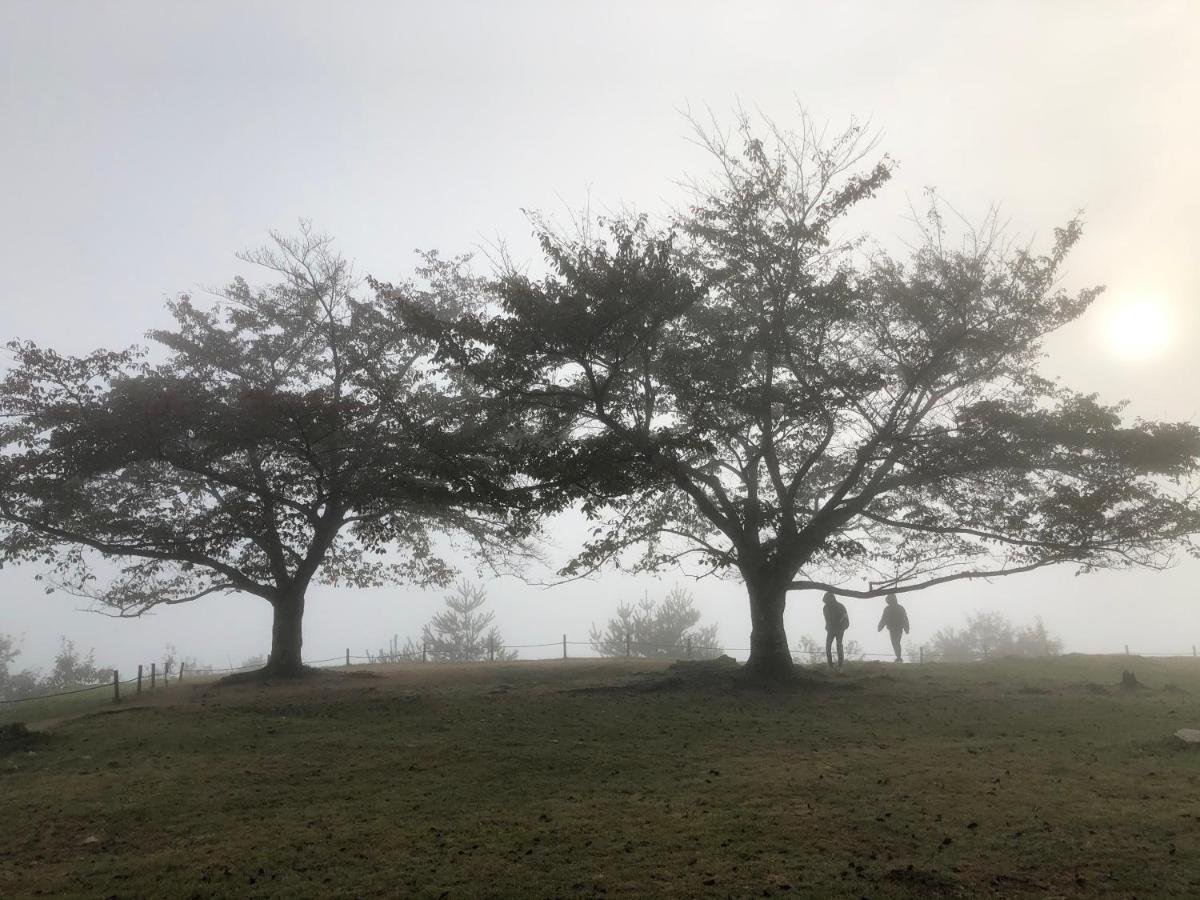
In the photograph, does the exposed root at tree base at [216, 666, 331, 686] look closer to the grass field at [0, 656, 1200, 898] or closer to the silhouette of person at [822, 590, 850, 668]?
the grass field at [0, 656, 1200, 898]

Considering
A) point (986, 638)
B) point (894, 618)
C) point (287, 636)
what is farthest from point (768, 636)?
point (986, 638)

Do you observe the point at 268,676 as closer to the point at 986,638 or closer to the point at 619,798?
the point at 619,798

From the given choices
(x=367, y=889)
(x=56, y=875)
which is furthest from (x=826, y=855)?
(x=56, y=875)

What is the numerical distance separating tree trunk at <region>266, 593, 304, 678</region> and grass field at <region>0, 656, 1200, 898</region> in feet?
21.5

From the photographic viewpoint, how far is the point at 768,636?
19.4m

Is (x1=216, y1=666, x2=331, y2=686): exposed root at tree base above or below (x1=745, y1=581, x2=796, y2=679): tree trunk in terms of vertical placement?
below

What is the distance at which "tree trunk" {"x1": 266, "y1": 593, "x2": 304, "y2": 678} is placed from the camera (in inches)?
938

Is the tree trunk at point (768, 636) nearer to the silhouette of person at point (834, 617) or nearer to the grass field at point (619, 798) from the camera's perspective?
the grass field at point (619, 798)

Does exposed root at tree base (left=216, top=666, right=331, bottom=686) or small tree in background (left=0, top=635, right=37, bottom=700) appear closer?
exposed root at tree base (left=216, top=666, right=331, bottom=686)

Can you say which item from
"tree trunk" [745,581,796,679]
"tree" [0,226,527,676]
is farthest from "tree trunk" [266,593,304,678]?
"tree trunk" [745,581,796,679]

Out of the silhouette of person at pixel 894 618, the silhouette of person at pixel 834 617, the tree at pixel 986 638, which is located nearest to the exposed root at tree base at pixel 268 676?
the silhouette of person at pixel 834 617

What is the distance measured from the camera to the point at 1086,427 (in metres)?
17.1

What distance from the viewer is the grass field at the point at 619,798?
7086 millimetres

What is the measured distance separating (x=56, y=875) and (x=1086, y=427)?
18.0m
